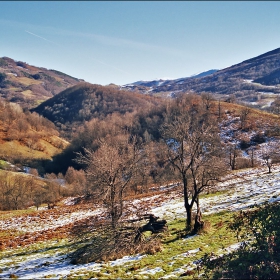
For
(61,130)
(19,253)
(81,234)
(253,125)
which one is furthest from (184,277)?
(61,130)

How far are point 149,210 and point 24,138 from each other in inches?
5083

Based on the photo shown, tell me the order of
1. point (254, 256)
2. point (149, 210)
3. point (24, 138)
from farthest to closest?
1. point (24, 138)
2. point (149, 210)
3. point (254, 256)

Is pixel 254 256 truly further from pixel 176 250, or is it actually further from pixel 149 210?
pixel 149 210

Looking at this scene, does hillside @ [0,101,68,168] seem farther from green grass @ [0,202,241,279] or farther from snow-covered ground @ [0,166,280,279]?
green grass @ [0,202,241,279]

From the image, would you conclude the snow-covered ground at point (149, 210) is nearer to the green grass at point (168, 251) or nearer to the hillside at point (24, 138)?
the green grass at point (168, 251)

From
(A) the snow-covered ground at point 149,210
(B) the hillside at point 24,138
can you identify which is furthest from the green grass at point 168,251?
(B) the hillside at point 24,138

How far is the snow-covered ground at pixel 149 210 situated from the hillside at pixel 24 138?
9500 centimetres

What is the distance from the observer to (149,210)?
28.9 meters

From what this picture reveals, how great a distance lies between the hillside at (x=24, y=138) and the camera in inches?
4847

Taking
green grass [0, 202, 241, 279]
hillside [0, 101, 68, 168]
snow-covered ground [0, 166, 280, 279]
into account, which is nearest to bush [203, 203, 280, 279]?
green grass [0, 202, 241, 279]

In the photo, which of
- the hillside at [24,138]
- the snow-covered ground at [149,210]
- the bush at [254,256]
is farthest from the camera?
the hillside at [24,138]

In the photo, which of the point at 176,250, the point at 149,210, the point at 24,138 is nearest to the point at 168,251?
the point at 176,250

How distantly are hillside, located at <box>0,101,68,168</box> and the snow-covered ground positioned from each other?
312ft

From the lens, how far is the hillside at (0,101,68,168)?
12312 cm
